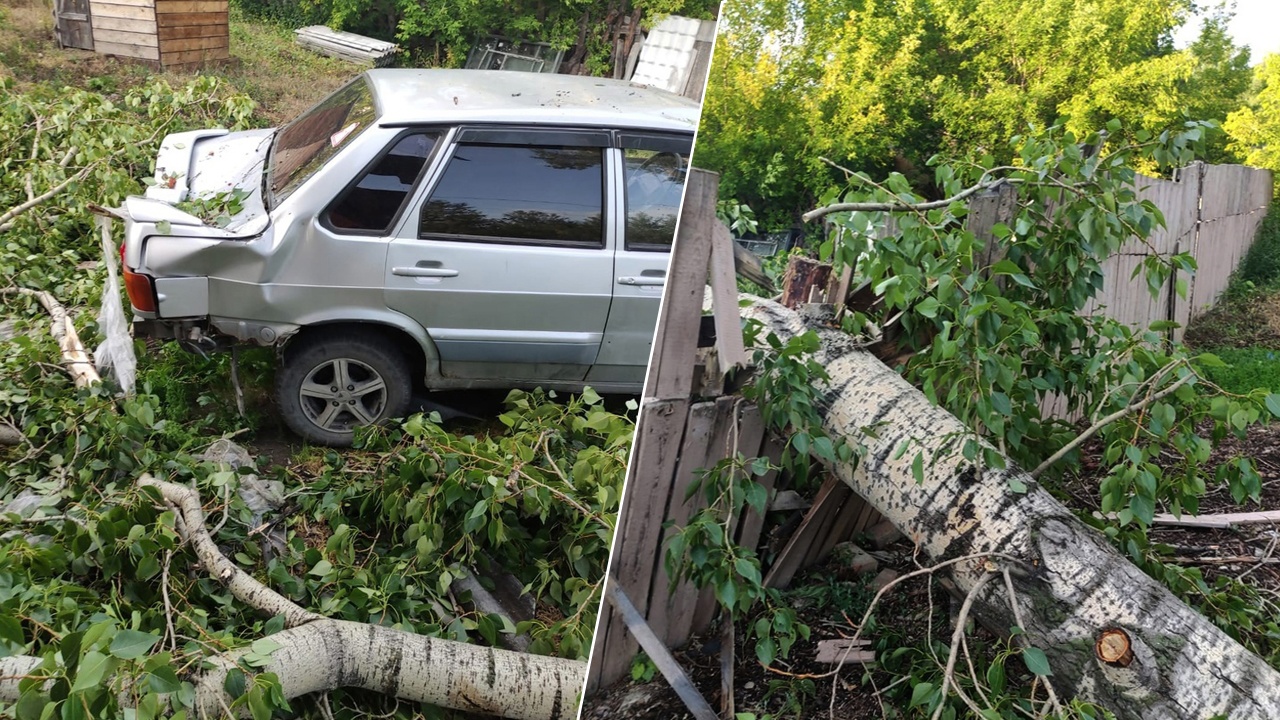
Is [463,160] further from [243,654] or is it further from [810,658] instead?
[810,658]

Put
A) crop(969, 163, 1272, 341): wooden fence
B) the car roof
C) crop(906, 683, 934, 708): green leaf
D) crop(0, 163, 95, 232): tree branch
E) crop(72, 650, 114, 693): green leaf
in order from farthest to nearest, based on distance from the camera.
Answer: crop(969, 163, 1272, 341): wooden fence < crop(906, 683, 934, 708): green leaf < crop(0, 163, 95, 232): tree branch < the car roof < crop(72, 650, 114, 693): green leaf

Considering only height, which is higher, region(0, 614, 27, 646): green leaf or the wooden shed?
the wooden shed

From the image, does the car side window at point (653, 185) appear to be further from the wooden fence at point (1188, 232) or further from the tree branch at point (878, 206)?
the wooden fence at point (1188, 232)

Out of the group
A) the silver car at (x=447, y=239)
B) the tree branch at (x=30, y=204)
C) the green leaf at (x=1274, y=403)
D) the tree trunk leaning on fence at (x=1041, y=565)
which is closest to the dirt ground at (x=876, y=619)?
the tree trunk leaning on fence at (x=1041, y=565)

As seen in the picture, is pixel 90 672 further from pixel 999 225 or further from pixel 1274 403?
pixel 999 225

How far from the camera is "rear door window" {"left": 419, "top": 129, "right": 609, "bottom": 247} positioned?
3.40 ft

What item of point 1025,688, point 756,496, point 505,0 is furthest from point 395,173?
point 1025,688

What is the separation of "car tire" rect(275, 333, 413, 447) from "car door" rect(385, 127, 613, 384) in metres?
0.11

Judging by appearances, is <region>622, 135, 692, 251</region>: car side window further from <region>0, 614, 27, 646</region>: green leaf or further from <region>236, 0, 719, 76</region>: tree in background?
<region>0, 614, 27, 646</region>: green leaf

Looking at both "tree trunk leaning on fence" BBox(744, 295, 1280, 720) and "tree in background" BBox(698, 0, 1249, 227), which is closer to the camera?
"tree in background" BBox(698, 0, 1249, 227)

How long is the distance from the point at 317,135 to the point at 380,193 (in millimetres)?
180

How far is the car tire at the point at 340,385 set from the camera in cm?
113

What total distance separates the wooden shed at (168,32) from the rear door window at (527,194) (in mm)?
462

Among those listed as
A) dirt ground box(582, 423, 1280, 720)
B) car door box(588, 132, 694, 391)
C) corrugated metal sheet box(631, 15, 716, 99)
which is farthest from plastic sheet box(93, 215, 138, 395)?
dirt ground box(582, 423, 1280, 720)
